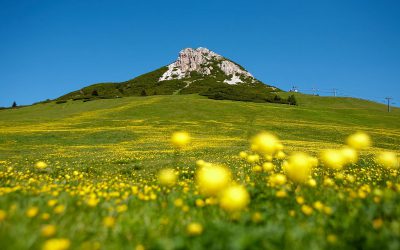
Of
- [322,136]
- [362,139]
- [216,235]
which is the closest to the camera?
[216,235]

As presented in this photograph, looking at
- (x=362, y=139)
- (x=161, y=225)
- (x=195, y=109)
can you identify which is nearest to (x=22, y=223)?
(x=161, y=225)

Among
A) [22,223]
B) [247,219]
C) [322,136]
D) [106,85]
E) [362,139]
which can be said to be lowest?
[322,136]

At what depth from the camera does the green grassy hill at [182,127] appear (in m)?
29.0

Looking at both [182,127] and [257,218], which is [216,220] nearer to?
[257,218]

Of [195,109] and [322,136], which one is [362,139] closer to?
[322,136]

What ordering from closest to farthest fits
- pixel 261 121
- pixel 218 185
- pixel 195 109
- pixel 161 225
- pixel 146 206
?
pixel 161 225 → pixel 218 185 → pixel 146 206 → pixel 261 121 → pixel 195 109

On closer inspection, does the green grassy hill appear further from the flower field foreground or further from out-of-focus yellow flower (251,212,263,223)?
out-of-focus yellow flower (251,212,263,223)

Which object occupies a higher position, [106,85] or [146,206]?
[106,85]

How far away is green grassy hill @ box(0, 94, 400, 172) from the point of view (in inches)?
1142

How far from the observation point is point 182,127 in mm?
47281

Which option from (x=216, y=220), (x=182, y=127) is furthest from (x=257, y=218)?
(x=182, y=127)

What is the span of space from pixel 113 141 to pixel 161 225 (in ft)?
97.4

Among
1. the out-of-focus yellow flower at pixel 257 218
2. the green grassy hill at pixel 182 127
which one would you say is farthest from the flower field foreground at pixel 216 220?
the green grassy hill at pixel 182 127

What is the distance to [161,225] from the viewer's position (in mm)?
4078
